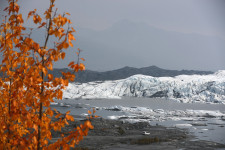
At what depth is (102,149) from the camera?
2128 centimetres

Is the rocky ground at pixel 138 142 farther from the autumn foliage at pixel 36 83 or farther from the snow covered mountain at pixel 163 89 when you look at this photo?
the snow covered mountain at pixel 163 89

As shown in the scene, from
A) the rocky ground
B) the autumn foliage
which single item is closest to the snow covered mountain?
the rocky ground

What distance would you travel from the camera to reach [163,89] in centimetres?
11656

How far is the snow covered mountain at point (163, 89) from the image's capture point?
98250mm

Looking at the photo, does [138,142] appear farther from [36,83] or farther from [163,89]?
[163,89]

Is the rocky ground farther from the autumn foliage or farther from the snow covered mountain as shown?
the snow covered mountain

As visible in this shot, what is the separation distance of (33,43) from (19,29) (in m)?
0.59

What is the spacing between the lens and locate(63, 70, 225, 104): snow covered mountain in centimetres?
9825

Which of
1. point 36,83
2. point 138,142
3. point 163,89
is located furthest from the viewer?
point 163,89

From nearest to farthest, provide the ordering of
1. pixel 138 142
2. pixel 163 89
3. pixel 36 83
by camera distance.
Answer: pixel 36 83 < pixel 138 142 < pixel 163 89


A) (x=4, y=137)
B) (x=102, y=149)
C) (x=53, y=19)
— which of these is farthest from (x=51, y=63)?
(x=102, y=149)

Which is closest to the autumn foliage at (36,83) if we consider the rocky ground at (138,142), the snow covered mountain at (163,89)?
the rocky ground at (138,142)

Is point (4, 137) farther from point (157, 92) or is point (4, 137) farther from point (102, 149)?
point (157, 92)

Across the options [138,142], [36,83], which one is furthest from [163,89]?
[36,83]
